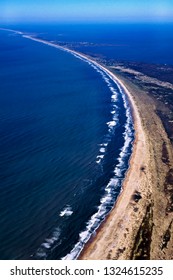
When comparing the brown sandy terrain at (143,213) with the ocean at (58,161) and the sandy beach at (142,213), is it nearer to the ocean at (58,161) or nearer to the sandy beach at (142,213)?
the sandy beach at (142,213)

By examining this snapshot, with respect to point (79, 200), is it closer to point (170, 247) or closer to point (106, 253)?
point (106, 253)

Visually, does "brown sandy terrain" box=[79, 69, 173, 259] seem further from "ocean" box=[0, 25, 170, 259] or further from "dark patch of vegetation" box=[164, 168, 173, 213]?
"ocean" box=[0, 25, 170, 259]

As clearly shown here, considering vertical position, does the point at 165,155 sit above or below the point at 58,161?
above

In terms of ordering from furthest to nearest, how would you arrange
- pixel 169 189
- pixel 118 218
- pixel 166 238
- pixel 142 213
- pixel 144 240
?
pixel 169 189 → pixel 142 213 → pixel 118 218 → pixel 166 238 → pixel 144 240

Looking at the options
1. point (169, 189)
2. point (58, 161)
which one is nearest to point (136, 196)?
point (169, 189)

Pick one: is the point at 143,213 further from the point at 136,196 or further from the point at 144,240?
the point at 144,240
